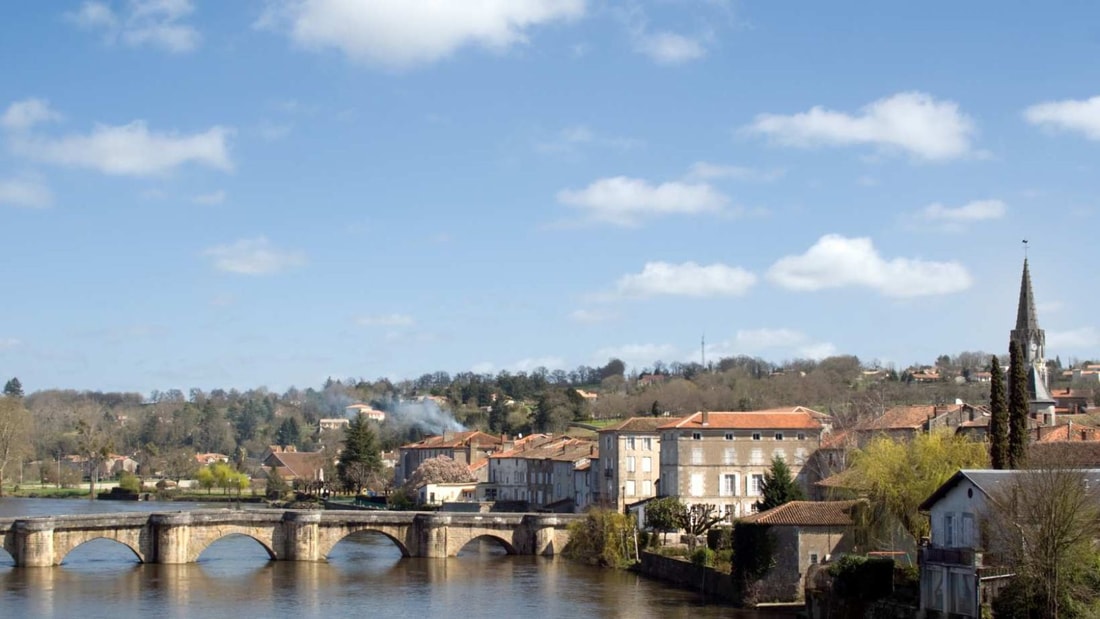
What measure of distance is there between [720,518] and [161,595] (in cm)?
2865

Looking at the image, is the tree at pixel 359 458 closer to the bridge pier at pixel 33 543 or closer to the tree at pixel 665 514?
the tree at pixel 665 514

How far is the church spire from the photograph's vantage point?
80.9m

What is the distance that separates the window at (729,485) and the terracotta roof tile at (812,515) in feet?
68.3

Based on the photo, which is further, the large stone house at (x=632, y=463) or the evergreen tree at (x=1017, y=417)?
the large stone house at (x=632, y=463)

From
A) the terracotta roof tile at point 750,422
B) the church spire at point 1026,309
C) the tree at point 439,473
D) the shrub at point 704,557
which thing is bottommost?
the shrub at point 704,557

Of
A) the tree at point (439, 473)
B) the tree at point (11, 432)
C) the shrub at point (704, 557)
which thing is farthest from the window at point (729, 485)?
the tree at point (11, 432)

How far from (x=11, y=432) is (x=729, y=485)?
91.0m

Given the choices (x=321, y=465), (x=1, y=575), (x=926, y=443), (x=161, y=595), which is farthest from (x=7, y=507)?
(x=926, y=443)

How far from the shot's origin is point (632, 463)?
77938 millimetres

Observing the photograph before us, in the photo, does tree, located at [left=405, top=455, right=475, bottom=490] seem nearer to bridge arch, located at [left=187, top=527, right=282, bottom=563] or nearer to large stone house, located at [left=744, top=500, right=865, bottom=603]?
bridge arch, located at [left=187, top=527, right=282, bottom=563]

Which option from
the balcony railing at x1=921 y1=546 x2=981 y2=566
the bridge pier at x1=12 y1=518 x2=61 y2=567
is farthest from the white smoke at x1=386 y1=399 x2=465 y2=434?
the balcony railing at x1=921 y1=546 x2=981 y2=566

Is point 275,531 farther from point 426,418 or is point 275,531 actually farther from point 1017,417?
point 426,418

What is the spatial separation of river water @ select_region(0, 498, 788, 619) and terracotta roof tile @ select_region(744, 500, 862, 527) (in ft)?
12.4

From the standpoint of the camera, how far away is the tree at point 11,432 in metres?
133
